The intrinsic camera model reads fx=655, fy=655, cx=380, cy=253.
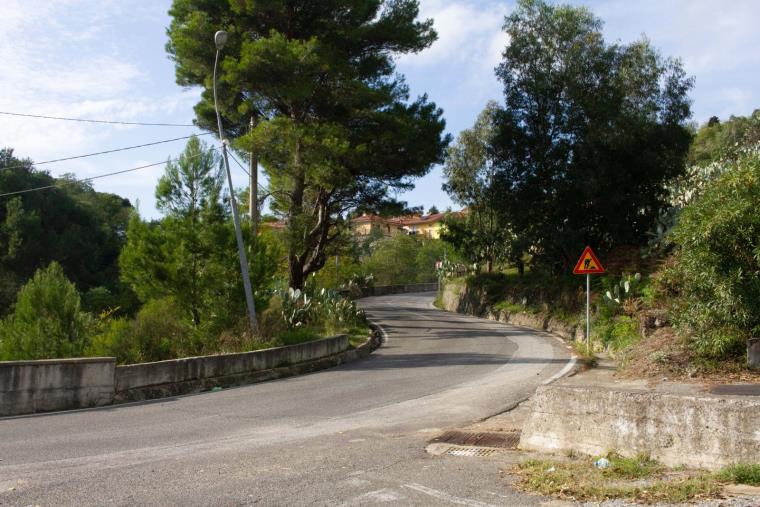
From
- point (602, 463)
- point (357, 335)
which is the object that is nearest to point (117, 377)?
point (602, 463)

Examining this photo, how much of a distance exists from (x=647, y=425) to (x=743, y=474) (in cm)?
108

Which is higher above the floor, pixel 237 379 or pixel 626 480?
pixel 626 480

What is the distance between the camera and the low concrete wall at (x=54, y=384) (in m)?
11.0

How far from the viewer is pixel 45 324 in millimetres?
14477

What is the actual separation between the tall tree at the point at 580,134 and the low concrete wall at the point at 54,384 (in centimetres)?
1998

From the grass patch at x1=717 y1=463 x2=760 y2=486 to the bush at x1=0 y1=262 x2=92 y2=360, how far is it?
12.9 metres

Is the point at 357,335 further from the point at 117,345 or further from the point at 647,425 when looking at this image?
the point at 647,425

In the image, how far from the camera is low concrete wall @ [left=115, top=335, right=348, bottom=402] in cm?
1253

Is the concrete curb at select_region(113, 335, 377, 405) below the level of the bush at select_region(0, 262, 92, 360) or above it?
below

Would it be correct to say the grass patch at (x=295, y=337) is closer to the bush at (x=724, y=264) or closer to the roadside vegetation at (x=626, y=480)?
the bush at (x=724, y=264)

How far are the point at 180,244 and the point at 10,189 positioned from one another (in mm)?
44667

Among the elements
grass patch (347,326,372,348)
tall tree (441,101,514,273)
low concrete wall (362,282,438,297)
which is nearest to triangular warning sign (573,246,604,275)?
grass patch (347,326,372,348)

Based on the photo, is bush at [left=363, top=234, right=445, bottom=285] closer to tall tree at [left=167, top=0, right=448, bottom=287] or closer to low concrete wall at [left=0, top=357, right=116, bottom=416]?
tall tree at [left=167, top=0, right=448, bottom=287]

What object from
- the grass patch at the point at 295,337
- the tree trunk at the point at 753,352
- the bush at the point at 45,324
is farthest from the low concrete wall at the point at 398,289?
the tree trunk at the point at 753,352
